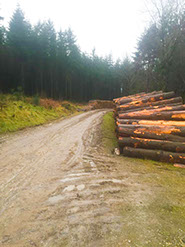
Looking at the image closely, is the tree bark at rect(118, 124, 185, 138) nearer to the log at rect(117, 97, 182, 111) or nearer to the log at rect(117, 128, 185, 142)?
the log at rect(117, 128, 185, 142)

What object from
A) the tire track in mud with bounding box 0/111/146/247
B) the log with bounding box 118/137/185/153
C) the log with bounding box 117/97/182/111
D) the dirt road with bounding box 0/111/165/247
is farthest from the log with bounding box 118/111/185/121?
the tire track in mud with bounding box 0/111/146/247

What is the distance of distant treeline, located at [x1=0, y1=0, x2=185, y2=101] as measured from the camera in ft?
44.2

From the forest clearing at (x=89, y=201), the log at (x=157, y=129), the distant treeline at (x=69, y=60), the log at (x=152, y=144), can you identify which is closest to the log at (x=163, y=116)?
the log at (x=157, y=129)

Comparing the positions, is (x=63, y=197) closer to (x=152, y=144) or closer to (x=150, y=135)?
(x=152, y=144)

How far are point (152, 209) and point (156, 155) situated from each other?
2.32 metres

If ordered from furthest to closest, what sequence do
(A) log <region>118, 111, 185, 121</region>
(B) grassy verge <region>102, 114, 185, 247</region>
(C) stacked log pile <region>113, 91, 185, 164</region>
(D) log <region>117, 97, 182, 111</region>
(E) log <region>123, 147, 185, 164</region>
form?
(D) log <region>117, 97, 182, 111</region>, (A) log <region>118, 111, 185, 121</region>, (C) stacked log pile <region>113, 91, 185, 164</region>, (E) log <region>123, 147, 185, 164</region>, (B) grassy verge <region>102, 114, 185, 247</region>

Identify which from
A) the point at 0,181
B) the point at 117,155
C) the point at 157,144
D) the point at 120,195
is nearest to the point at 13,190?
the point at 0,181

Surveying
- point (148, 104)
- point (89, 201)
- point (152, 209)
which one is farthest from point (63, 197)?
point (148, 104)

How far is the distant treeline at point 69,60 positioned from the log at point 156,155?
11749mm

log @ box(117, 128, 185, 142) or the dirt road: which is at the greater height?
log @ box(117, 128, 185, 142)

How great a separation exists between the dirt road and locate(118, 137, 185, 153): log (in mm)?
828

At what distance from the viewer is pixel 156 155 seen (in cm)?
429

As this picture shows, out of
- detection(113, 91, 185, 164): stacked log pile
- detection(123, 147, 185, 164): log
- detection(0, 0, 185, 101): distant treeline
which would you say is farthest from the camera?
detection(0, 0, 185, 101): distant treeline

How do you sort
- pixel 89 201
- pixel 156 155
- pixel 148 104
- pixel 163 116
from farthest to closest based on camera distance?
pixel 148 104
pixel 163 116
pixel 156 155
pixel 89 201
